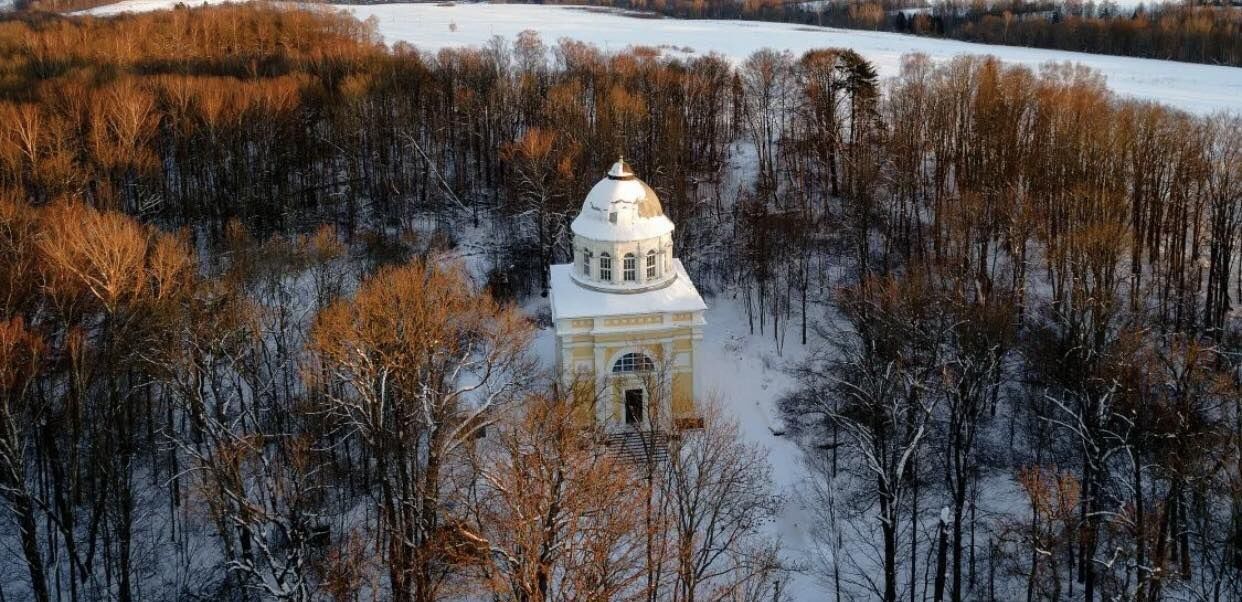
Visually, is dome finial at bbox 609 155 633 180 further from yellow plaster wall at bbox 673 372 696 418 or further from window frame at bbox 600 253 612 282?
yellow plaster wall at bbox 673 372 696 418

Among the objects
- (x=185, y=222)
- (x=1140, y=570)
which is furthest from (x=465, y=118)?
(x=1140, y=570)

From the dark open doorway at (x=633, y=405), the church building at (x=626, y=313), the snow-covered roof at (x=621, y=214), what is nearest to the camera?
the church building at (x=626, y=313)

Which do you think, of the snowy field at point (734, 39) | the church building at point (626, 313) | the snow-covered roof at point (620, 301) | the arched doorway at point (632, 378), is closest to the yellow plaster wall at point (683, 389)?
the church building at point (626, 313)

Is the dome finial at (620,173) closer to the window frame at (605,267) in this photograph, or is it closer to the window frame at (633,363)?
the window frame at (605,267)

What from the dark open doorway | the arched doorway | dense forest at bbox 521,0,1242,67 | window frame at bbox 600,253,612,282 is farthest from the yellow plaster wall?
dense forest at bbox 521,0,1242,67

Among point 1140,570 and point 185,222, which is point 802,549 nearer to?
point 1140,570

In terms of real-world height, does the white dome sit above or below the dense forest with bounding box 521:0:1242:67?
below
